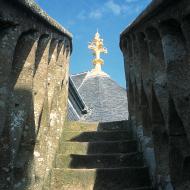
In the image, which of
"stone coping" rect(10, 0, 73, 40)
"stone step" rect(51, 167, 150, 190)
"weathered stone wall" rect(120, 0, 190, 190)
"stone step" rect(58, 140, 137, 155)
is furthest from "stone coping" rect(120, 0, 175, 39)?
"stone step" rect(51, 167, 150, 190)

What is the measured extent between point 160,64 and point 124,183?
1.84 meters

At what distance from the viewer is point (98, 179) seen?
19.3 feet

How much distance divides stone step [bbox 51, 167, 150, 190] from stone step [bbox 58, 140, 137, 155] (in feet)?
2.67

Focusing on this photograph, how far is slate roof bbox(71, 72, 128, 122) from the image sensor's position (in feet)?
43.0

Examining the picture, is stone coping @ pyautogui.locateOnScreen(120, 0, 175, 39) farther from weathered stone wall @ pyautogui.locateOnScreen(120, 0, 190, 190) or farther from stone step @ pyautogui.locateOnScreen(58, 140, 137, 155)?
stone step @ pyautogui.locateOnScreen(58, 140, 137, 155)

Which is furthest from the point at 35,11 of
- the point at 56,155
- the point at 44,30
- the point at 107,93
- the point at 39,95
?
the point at 107,93

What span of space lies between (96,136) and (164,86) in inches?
88.1

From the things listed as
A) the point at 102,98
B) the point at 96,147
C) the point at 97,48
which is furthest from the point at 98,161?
the point at 97,48

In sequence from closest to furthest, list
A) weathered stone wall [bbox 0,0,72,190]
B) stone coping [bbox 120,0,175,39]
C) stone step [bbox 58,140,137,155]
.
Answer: weathered stone wall [bbox 0,0,72,190] → stone coping [bbox 120,0,175,39] → stone step [bbox 58,140,137,155]

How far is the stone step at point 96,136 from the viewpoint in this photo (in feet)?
23.7

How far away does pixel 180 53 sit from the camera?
4.94 metres

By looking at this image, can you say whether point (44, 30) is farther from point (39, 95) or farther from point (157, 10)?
point (157, 10)

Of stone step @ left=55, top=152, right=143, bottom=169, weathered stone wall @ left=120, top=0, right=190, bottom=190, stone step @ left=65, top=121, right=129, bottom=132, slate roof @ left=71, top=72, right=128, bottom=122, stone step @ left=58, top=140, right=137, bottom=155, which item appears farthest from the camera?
slate roof @ left=71, top=72, right=128, bottom=122

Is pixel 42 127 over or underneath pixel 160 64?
underneath
